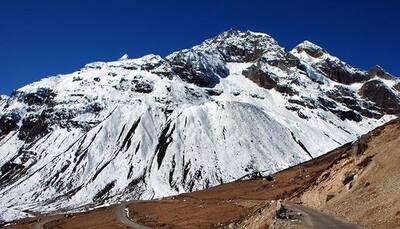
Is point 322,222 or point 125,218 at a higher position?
point 125,218

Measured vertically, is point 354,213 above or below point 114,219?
below

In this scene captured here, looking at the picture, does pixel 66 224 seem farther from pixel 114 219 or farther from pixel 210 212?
pixel 210 212

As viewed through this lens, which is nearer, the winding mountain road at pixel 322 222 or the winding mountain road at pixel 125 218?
the winding mountain road at pixel 322 222

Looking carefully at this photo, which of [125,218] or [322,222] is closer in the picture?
[322,222]

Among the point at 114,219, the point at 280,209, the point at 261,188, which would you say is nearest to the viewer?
the point at 280,209

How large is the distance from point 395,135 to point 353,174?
21.5 ft

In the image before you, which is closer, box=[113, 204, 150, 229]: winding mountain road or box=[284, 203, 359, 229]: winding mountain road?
box=[284, 203, 359, 229]: winding mountain road

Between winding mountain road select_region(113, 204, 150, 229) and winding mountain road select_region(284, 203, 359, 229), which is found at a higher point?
winding mountain road select_region(113, 204, 150, 229)

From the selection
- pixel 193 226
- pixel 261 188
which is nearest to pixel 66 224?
pixel 261 188

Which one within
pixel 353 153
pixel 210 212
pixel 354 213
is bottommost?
pixel 354 213

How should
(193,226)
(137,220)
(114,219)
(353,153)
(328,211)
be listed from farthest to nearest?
(114,219) → (137,220) → (193,226) → (353,153) → (328,211)

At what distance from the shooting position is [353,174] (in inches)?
2156

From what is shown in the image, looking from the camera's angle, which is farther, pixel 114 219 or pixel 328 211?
pixel 114 219

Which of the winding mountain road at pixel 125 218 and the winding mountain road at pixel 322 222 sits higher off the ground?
the winding mountain road at pixel 125 218
